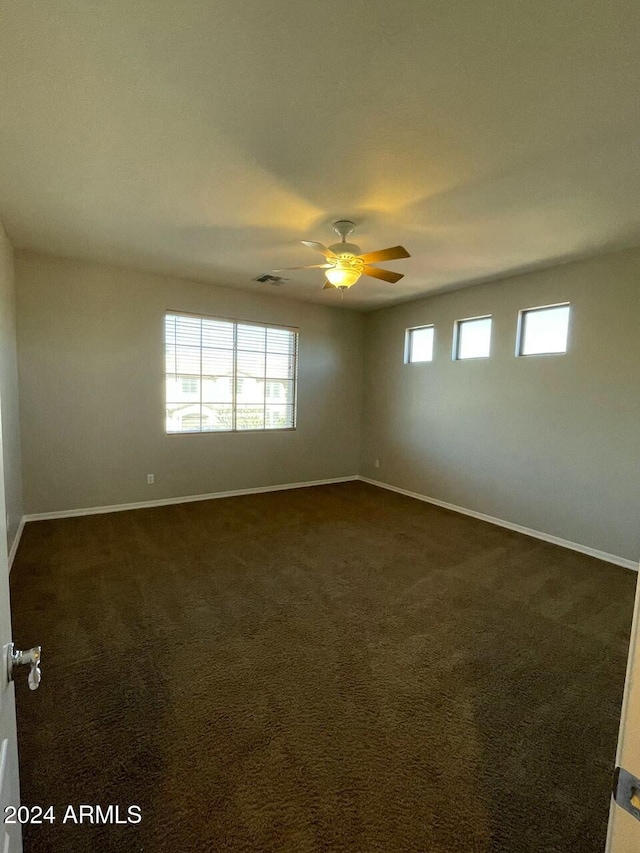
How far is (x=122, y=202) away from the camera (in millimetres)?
2768

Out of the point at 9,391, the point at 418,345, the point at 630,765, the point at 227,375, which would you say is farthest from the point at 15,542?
the point at 418,345

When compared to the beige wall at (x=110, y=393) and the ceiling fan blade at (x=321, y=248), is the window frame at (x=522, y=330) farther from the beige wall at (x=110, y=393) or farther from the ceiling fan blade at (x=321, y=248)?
the beige wall at (x=110, y=393)

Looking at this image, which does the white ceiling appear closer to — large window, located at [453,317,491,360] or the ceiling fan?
the ceiling fan

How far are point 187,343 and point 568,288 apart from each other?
4207mm

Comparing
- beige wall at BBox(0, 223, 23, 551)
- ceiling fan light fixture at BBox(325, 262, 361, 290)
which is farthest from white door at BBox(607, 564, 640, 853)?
beige wall at BBox(0, 223, 23, 551)

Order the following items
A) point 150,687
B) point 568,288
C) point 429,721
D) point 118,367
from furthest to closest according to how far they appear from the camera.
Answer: point 118,367, point 568,288, point 150,687, point 429,721

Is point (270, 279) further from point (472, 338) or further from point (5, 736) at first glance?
point (5, 736)

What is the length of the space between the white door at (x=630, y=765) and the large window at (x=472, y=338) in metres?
4.41

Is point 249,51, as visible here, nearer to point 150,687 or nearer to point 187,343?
point 150,687

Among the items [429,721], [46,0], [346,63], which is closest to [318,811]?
[429,721]

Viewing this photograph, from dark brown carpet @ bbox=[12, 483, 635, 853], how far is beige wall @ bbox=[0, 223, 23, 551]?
1.46 feet

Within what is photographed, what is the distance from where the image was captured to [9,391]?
11.2ft

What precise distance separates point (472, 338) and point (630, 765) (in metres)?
4.71

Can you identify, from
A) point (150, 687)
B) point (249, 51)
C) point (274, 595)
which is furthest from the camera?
point (274, 595)
